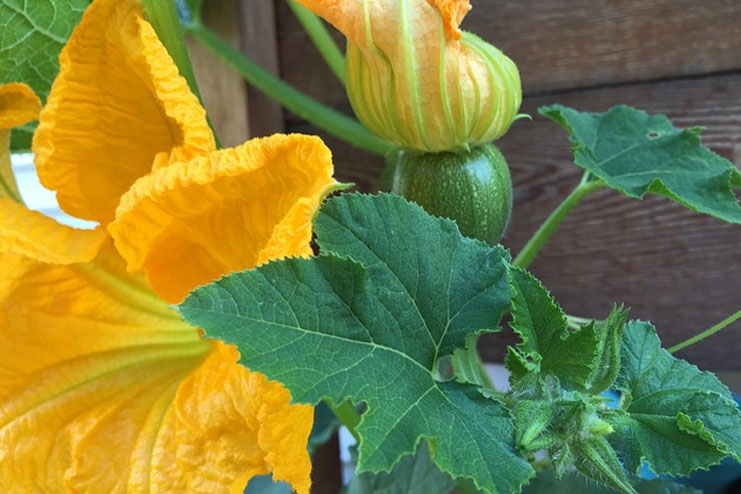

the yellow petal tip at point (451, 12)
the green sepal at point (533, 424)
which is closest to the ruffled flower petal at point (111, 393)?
the green sepal at point (533, 424)

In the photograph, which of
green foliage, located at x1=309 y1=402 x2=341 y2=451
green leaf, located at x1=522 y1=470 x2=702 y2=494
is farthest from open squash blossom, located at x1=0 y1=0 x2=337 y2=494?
green foliage, located at x1=309 y1=402 x2=341 y2=451

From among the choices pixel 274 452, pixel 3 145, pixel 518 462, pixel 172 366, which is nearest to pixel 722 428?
pixel 518 462

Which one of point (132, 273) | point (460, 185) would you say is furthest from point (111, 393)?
point (460, 185)

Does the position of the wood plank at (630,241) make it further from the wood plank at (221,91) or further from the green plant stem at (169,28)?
the green plant stem at (169,28)

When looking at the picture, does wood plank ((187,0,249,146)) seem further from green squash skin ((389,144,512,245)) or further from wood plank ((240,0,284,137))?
green squash skin ((389,144,512,245))

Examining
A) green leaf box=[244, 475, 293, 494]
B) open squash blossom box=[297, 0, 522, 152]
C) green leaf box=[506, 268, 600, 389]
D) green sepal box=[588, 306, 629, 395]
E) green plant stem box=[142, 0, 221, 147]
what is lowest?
green leaf box=[244, 475, 293, 494]

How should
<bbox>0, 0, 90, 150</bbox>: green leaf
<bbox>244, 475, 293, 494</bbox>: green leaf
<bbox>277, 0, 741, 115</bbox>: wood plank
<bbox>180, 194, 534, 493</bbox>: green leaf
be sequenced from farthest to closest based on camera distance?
1. <bbox>277, 0, 741, 115</bbox>: wood plank
2. <bbox>244, 475, 293, 494</bbox>: green leaf
3. <bbox>0, 0, 90, 150</bbox>: green leaf
4. <bbox>180, 194, 534, 493</bbox>: green leaf

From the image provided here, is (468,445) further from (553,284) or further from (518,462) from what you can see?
(553,284)
